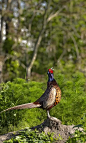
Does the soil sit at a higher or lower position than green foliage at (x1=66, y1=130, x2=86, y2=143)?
lower

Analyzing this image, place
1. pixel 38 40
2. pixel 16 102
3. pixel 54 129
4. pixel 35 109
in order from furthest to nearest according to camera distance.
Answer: pixel 38 40 → pixel 35 109 → pixel 16 102 → pixel 54 129

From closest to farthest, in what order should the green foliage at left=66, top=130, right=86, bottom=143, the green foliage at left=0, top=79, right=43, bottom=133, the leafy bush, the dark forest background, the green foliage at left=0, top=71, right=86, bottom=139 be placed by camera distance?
the green foliage at left=66, top=130, right=86, bottom=143, the leafy bush, the green foliage at left=0, top=71, right=86, bottom=139, the green foliage at left=0, top=79, right=43, bottom=133, the dark forest background

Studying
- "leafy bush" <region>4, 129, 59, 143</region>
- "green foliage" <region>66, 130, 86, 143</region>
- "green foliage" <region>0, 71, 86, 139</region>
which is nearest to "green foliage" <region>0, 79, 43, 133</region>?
"green foliage" <region>0, 71, 86, 139</region>

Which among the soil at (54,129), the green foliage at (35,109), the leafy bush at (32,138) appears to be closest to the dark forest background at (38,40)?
the green foliage at (35,109)

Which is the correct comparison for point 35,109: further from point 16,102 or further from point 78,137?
point 78,137

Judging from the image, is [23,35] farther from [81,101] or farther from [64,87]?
[81,101]

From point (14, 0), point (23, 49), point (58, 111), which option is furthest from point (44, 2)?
point (58, 111)

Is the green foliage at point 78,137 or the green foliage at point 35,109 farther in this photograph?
the green foliage at point 35,109

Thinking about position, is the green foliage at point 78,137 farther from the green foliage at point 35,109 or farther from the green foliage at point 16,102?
the green foliage at point 16,102

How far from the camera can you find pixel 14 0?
14781 mm

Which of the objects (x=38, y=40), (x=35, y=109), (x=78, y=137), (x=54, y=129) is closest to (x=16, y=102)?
(x=35, y=109)

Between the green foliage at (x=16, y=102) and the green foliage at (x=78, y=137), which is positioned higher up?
the green foliage at (x=78, y=137)

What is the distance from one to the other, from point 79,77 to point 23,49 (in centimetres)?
796

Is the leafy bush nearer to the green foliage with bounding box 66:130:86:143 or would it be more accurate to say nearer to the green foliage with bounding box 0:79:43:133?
the green foliage with bounding box 66:130:86:143
